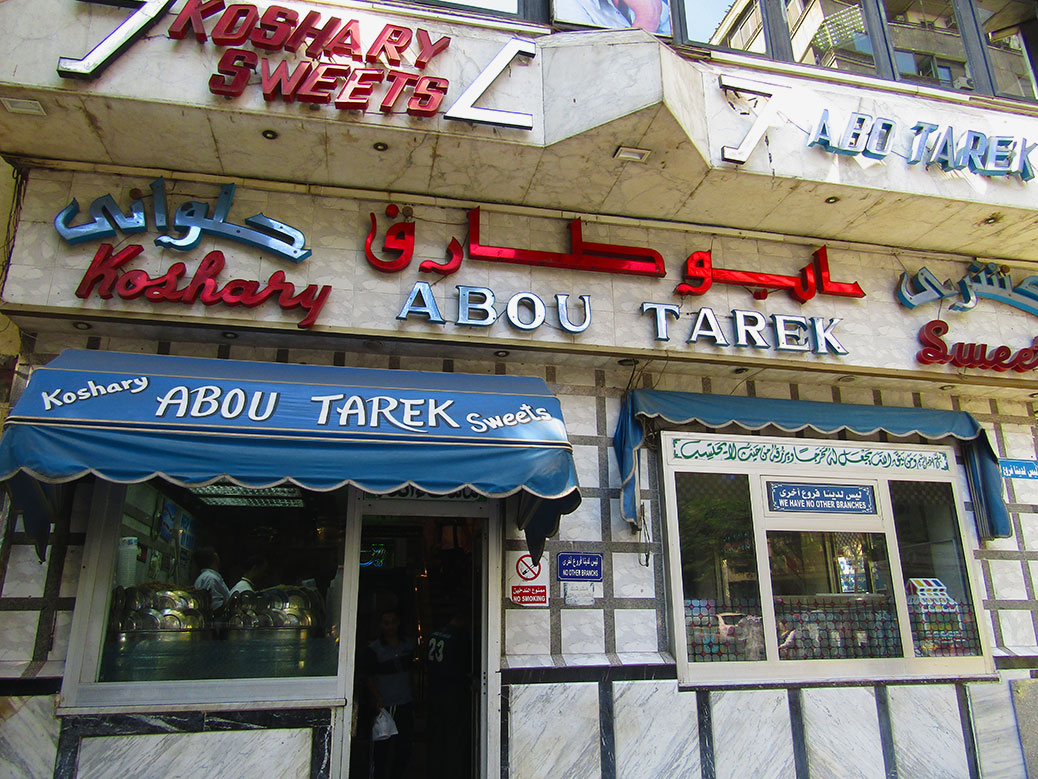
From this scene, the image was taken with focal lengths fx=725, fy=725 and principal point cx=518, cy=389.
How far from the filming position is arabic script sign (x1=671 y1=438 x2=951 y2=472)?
684 cm

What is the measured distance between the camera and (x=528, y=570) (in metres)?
6.23

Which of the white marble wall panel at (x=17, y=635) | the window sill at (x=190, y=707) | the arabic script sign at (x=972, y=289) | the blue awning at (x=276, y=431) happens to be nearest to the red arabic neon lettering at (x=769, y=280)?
the arabic script sign at (x=972, y=289)

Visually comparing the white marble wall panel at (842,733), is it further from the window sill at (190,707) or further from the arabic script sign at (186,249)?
the arabic script sign at (186,249)

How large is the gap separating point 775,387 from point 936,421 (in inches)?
67.4

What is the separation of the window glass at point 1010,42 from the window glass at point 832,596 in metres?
5.62

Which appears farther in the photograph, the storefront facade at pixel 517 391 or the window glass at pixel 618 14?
the window glass at pixel 618 14

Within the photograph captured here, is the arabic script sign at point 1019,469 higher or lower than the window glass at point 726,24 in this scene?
lower

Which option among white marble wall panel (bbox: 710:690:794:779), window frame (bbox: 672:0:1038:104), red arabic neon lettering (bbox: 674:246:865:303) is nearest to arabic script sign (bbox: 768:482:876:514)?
white marble wall panel (bbox: 710:690:794:779)

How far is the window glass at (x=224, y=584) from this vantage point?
5.60 metres

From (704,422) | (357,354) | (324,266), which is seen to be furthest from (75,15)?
(704,422)

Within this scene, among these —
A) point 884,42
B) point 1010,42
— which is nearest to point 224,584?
point 884,42

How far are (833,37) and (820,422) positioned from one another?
4.19 meters

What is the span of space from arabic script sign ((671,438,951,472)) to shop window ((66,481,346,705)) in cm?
331

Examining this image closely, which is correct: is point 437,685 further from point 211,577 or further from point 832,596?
point 832,596
